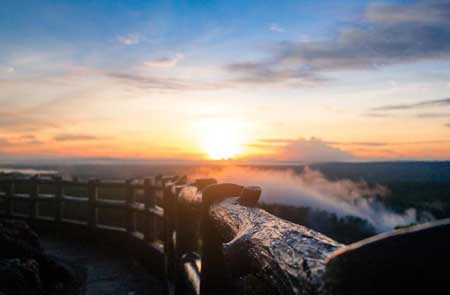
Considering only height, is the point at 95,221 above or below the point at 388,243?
below

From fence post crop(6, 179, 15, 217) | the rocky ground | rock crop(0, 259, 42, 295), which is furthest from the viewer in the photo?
fence post crop(6, 179, 15, 217)

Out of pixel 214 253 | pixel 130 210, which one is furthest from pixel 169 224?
pixel 214 253

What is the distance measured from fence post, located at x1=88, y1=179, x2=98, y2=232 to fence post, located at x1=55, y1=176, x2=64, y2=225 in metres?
1.17

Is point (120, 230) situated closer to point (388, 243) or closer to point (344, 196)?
point (388, 243)

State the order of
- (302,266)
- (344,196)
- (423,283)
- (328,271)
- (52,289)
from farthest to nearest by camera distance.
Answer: (344,196) < (52,289) < (302,266) < (328,271) < (423,283)

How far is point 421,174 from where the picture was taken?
627 feet

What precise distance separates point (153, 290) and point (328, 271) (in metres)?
5.54

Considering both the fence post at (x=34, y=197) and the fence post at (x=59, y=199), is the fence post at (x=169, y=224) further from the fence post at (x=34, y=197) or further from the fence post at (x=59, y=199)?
the fence post at (x=34, y=197)

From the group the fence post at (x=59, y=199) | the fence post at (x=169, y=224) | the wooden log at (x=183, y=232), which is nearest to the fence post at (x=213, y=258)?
the wooden log at (x=183, y=232)

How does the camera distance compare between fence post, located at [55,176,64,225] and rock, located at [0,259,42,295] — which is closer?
rock, located at [0,259,42,295]

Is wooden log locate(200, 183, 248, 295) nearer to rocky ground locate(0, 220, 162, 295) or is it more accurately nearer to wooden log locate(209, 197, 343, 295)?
wooden log locate(209, 197, 343, 295)

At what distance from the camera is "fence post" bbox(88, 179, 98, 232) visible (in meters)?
10.4

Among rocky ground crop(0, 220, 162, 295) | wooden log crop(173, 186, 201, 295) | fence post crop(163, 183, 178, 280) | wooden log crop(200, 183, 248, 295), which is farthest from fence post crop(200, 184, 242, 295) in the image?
fence post crop(163, 183, 178, 280)

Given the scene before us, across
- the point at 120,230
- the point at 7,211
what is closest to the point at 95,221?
the point at 120,230
